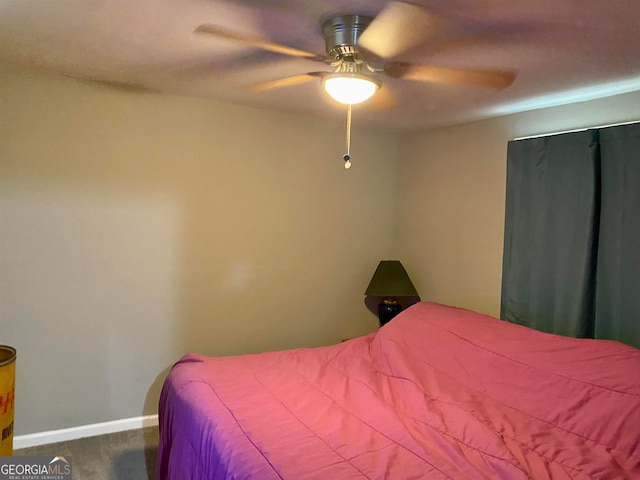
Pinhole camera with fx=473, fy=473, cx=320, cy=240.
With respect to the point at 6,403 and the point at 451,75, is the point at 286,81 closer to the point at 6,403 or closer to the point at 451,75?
the point at 451,75

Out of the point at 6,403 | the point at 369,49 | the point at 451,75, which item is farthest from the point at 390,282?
the point at 6,403

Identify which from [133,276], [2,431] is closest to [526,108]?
[133,276]

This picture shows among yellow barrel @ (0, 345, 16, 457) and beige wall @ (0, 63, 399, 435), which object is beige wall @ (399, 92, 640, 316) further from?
yellow barrel @ (0, 345, 16, 457)

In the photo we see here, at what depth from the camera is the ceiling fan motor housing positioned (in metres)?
1.68

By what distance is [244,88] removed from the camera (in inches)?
110


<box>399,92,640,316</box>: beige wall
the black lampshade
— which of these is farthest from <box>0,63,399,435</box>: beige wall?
<box>399,92,640,316</box>: beige wall

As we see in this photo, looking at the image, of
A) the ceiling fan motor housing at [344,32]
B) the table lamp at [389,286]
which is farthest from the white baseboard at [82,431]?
the ceiling fan motor housing at [344,32]

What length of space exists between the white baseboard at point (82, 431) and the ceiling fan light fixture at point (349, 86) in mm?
2439

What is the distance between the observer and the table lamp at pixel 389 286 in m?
3.58

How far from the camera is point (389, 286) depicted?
3592 millimetres

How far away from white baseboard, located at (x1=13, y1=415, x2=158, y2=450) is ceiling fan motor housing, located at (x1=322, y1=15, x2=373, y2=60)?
2.58 metres

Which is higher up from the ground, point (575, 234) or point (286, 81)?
point (286, 81)

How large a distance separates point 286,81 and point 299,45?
0.45 metres

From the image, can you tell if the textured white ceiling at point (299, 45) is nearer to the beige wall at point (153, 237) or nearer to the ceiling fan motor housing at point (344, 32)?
the ceiling fan motor housing at point (344, 32)
